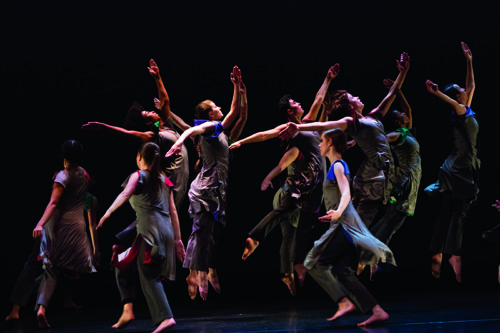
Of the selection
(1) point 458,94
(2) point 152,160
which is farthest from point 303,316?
(1) point 458,94

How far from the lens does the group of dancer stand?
177 inches

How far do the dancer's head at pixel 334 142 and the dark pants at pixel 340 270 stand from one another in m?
0.55

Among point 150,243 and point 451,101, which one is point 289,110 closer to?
point 451,101

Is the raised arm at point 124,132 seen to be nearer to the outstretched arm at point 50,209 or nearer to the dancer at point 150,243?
the outstretched arm at point 50,209

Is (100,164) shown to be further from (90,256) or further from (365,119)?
(365,119)

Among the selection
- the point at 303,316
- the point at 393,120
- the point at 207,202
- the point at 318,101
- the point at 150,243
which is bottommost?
the point at 303,316

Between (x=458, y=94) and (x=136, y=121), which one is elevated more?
(x=136, y=121)

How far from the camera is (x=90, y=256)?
17.5 feet

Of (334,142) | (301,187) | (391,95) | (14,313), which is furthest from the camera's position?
(391,95)

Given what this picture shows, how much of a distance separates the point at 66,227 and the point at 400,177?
9.62 feet

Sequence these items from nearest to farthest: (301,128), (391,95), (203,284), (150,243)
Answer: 1. (150,243)
2. (301,128)
3. (203,284)
4. (391,95)

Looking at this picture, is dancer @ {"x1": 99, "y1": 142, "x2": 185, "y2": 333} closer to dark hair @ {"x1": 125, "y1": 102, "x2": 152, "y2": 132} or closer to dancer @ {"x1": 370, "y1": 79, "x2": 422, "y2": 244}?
dark hair @ {"x1": 125, "y1": 102, "x2": 152, "y2": 132}

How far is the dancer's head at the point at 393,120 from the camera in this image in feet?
20.5

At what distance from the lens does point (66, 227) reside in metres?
5.25
